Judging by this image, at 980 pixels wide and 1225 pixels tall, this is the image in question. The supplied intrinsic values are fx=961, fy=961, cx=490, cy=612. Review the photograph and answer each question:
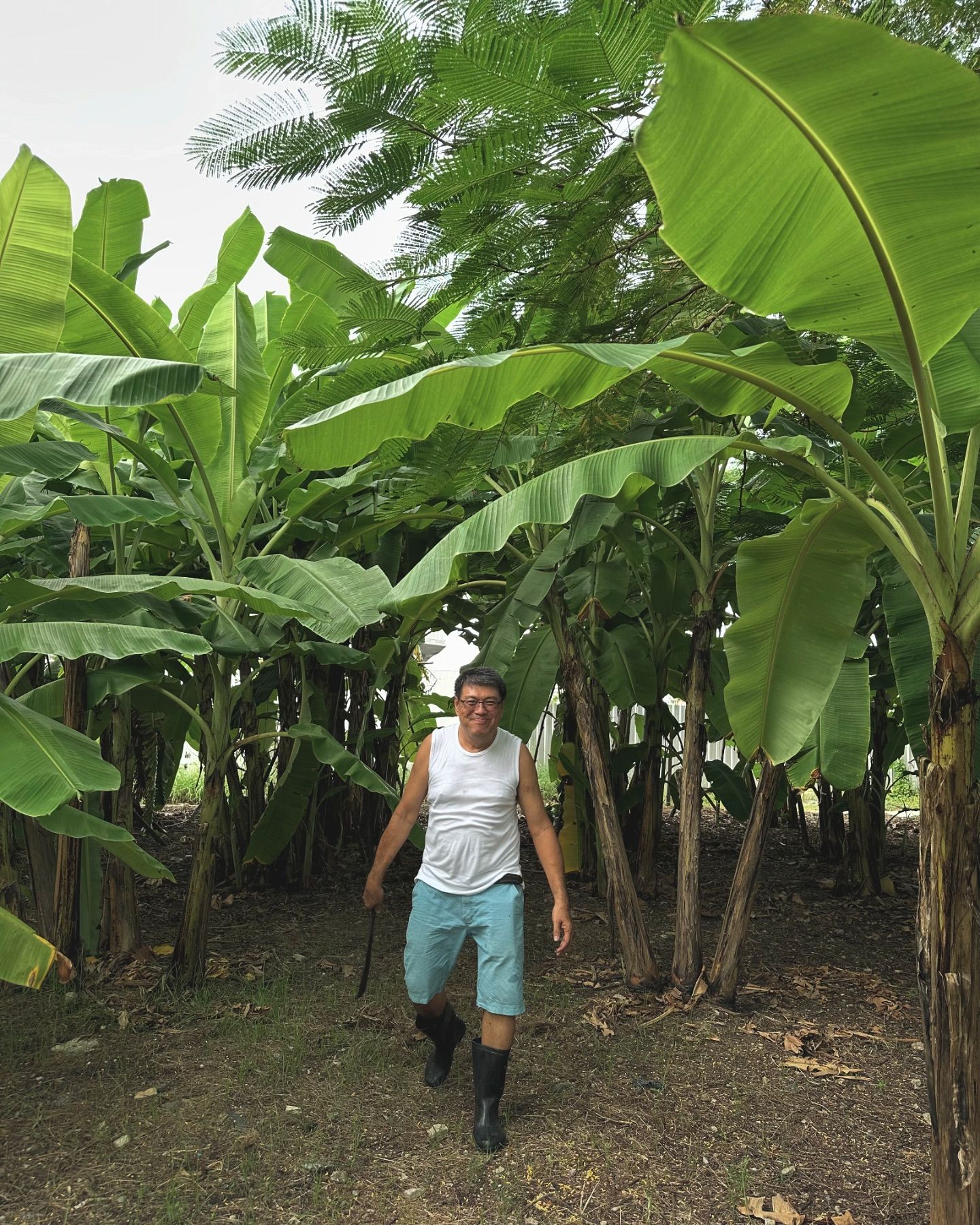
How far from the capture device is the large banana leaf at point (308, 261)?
18.9ft

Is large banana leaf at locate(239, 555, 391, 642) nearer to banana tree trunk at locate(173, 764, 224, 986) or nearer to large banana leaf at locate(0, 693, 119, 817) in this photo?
large banana leaf at locate(0, 693, 119, 817)

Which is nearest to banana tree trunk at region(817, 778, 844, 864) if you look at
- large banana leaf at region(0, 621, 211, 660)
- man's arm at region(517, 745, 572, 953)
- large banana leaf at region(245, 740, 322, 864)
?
large banana leaf at region(245, 740, 322, 864)

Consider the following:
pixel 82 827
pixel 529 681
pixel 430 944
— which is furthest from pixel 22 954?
pixel 529 681

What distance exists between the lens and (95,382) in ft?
8.77

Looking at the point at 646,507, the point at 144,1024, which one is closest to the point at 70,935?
the point at 144,1024

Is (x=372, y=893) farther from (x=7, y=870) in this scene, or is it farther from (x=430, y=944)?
(x=7, y=870)

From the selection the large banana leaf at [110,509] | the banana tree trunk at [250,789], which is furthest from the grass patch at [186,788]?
the large banana leaf at [110,509]

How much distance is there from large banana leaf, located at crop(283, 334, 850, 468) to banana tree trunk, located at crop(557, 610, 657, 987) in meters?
2.21

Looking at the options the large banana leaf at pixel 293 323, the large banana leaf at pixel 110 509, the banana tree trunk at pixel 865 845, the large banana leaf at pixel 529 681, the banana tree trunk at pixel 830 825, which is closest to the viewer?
the large banana leaf at pixel 110 509

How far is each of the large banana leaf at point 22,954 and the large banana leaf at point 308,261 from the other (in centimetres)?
383

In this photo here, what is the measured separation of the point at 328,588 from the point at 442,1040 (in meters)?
1.90

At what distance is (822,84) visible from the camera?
1.78 metres

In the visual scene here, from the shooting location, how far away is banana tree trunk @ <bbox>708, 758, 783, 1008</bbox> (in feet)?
15.3

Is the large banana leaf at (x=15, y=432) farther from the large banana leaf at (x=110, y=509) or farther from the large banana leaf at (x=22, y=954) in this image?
the large banana leaf at (x=22, y=954)
